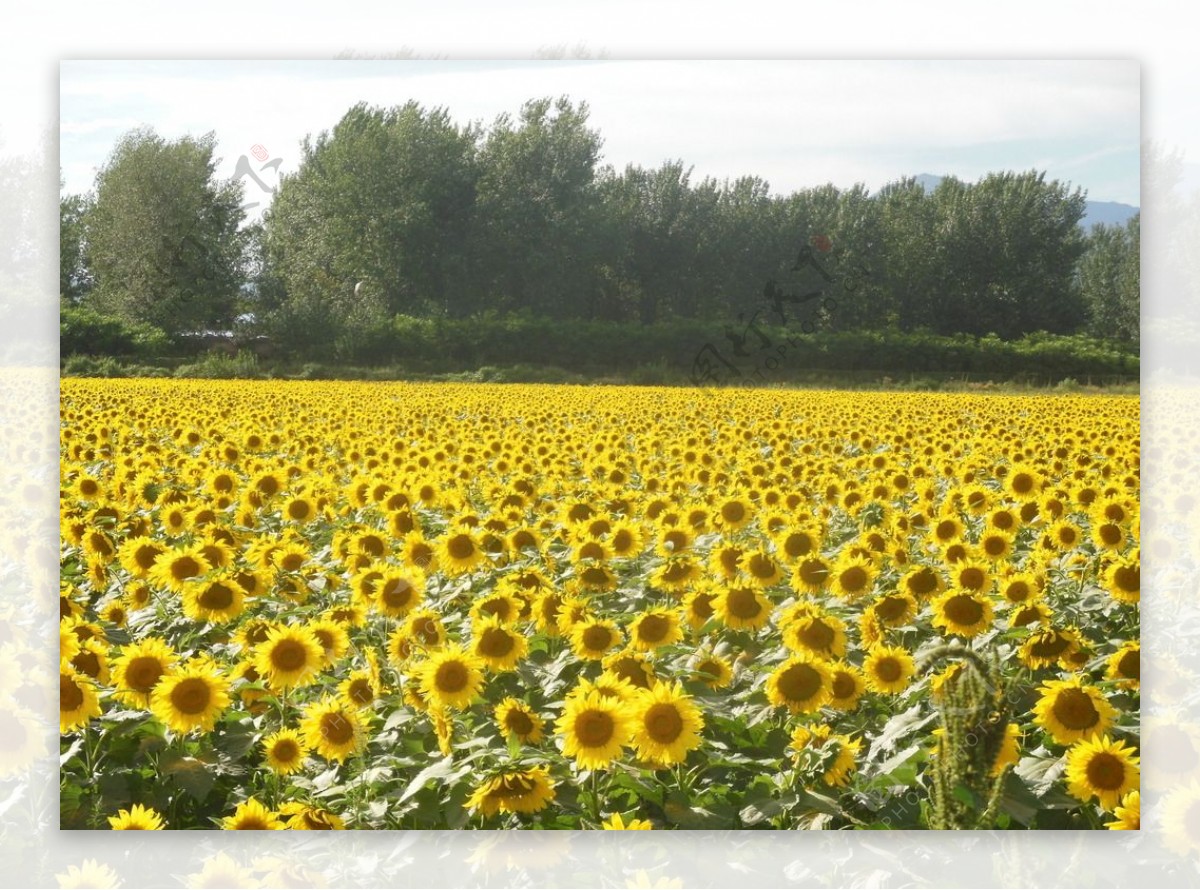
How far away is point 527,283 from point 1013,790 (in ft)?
8.70

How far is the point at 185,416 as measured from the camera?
224 inches

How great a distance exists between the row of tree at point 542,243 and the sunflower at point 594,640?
1384mm

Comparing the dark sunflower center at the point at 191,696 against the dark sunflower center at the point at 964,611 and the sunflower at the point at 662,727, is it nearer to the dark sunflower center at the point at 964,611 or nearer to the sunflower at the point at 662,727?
the sunflower at the point at 662,727

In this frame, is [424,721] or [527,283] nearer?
[424,721]

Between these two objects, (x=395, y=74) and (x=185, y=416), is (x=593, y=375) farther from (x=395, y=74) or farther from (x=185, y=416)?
(x=185, y=416)

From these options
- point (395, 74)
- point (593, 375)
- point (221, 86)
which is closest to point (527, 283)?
point (593, 375)

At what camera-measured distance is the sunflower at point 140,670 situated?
451cm

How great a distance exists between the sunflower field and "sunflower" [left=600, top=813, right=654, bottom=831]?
32mm

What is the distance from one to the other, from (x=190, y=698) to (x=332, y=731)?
53 cm

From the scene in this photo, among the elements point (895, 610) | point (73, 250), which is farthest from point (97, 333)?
→ point (895, 610)

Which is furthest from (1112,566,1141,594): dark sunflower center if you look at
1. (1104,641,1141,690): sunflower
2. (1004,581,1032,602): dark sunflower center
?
(1004,581,1032,602): dark sunflower center

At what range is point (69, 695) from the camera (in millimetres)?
4586

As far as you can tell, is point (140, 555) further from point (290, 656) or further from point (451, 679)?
point (451, 679)

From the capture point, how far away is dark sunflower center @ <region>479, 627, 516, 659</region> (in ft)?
15.0
